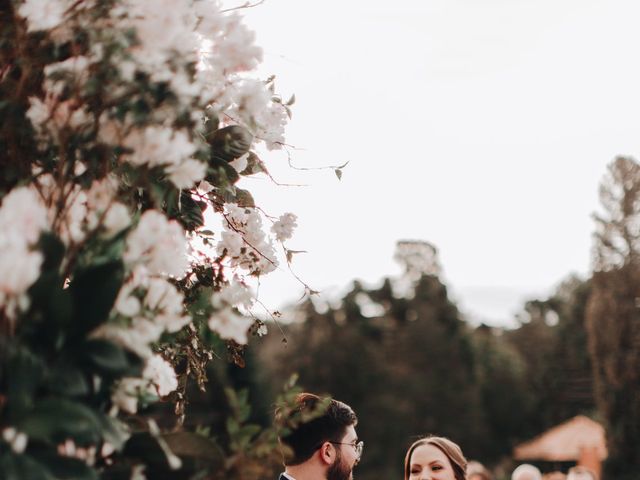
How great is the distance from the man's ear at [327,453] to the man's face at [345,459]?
0.02 m

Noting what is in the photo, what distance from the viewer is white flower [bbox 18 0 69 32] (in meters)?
1.88

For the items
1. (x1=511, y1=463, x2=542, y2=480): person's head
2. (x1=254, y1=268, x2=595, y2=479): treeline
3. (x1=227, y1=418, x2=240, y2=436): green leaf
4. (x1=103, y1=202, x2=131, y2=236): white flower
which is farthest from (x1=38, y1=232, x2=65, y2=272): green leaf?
(x1=254, y1=268, x2=595, y2=479): treeline

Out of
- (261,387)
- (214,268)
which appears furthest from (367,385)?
(214,268)

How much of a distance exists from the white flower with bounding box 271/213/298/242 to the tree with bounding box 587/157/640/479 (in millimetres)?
25660

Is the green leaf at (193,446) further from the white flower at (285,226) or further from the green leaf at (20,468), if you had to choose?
the white flower at (285,226)

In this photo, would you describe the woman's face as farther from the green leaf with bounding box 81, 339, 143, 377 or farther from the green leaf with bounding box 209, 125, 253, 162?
the green leaf with bounding box 81, 339, 143, 377

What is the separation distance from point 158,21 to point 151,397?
2.89 feet

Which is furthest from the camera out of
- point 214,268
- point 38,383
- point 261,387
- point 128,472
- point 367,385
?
point 367,385

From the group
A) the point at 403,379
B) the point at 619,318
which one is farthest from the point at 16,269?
the point at 403,379

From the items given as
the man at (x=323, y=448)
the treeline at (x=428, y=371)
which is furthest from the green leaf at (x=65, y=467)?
the treeline at (x=428, y=371)

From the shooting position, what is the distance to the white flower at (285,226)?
2.90 metres

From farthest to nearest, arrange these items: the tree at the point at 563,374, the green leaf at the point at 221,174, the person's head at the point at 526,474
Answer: the tree at the point at 563,374, the person's head at the point at 526,474, the green leaf at the point at 221,174

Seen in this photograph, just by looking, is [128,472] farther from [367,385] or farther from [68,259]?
[367,385]

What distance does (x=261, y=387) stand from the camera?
3728cm
